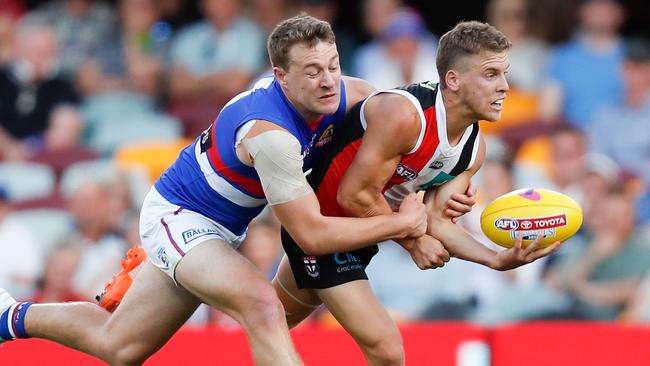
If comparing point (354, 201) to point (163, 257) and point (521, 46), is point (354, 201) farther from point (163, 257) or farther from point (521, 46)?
point (521, 46)

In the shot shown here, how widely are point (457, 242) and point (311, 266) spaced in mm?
739

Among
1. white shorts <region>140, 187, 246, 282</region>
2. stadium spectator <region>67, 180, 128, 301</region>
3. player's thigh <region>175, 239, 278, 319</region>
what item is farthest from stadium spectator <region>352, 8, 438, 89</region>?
player's thigh <region>175, 239, 278, 319</region>

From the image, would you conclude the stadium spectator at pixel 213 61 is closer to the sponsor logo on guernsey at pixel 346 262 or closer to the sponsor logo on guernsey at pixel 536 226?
the sponsor logo on guernsey at pixel 346 262

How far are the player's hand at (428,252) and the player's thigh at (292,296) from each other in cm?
65

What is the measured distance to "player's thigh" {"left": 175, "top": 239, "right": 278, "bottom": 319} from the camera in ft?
19.9

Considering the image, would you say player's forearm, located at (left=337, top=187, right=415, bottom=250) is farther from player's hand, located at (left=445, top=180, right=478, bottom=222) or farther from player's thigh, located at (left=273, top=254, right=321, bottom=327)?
player's thigh, located at (left=273, top=254, right=321, bottom=327)

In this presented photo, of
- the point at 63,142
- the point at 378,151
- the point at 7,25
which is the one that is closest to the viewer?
the point at 378,151

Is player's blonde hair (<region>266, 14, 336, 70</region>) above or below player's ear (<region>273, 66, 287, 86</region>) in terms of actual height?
above

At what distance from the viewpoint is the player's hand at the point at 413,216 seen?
6176 mm

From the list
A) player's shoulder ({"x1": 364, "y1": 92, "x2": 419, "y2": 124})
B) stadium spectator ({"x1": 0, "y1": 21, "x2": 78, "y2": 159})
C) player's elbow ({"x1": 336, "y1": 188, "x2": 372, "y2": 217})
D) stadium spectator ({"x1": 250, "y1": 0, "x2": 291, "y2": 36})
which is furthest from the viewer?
stadium spectator ({"x1": 250, "y1": 0, "x2": 291, "y2": 36})

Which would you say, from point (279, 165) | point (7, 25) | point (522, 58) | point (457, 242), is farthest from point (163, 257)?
point (7, 25)

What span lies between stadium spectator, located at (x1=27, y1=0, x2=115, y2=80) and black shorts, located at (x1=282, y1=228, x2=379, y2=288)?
19.8ft

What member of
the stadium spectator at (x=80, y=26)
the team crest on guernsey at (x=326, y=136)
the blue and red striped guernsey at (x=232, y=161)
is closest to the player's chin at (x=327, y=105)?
the blue and red striped guernsey at (x=232, y=161)

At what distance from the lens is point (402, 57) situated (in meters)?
10.9
